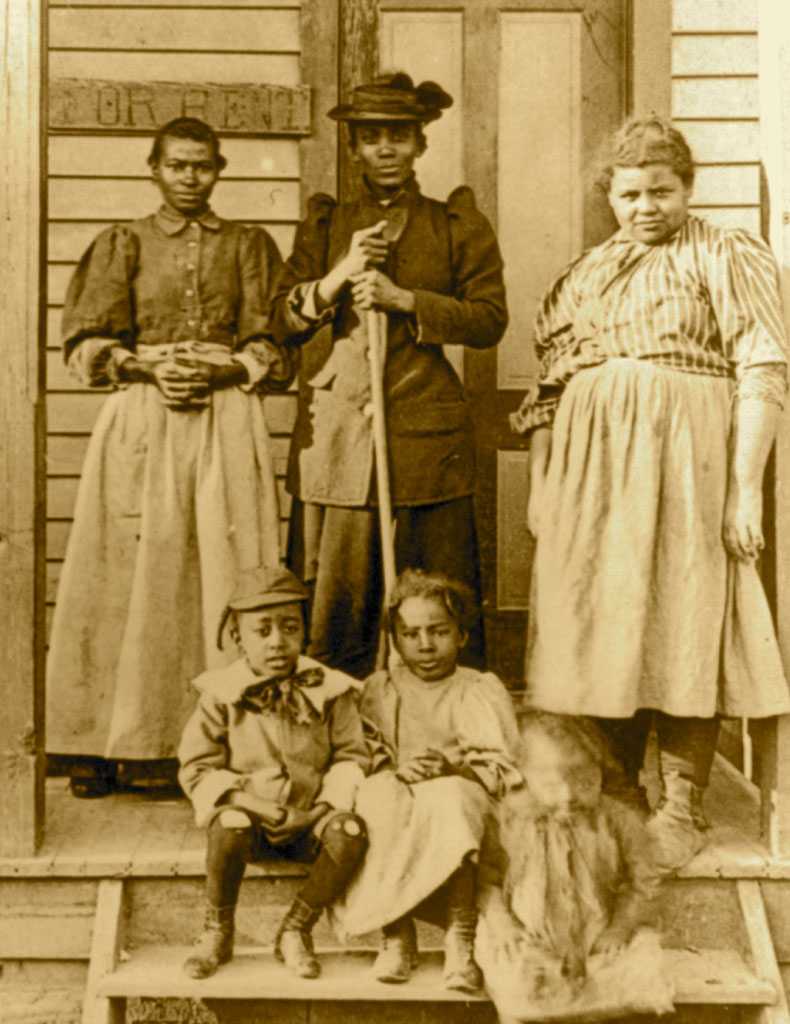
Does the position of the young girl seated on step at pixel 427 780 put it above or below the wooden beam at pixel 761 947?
above

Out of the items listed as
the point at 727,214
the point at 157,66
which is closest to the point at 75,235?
the point at 157,66

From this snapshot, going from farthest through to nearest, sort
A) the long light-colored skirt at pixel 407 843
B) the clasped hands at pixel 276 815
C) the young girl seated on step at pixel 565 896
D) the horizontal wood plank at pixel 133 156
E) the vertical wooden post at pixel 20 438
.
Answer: the horizontal wood plank at pixel 133 156
the vertical wooden post at pixel 20 438
the clasped hands at pixel 276 815
the long light-colored skirt at pixel 407 843
the young girl seated on step at pixel 565 896

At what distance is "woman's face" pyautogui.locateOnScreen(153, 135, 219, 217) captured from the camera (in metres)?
4.87

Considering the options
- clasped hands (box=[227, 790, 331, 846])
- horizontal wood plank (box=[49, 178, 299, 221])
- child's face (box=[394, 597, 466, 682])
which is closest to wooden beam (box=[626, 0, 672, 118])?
horizontal wood plank (box=[49, 178, 299, 221])

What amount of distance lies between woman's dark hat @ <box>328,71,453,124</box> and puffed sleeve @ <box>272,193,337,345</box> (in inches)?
12.4

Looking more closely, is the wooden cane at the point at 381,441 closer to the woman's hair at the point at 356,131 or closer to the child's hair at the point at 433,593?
the child's hair at the point at 433,593

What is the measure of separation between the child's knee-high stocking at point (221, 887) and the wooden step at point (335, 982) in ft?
0.15

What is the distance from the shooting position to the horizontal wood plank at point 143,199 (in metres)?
6.18

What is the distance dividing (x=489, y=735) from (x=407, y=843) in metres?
0.41

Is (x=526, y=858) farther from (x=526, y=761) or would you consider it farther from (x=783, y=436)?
(x=783, y=436)

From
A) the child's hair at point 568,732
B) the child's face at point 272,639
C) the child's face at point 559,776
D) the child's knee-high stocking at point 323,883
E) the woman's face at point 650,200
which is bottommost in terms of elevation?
the child's knee-high stocking at point 323,883

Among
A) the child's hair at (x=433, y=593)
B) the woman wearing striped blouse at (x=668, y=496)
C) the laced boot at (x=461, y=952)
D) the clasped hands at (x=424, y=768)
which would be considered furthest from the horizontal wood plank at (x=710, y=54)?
the laced boot at (x=461, y=952)

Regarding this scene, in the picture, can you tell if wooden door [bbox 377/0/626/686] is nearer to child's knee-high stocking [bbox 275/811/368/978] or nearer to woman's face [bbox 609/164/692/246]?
woman's face [bbox 609/164/692/246]

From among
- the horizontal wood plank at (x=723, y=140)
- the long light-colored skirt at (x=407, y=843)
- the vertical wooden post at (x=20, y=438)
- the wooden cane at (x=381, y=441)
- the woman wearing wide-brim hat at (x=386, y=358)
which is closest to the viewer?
the long light-colored skirt at (x=407, y=843)
